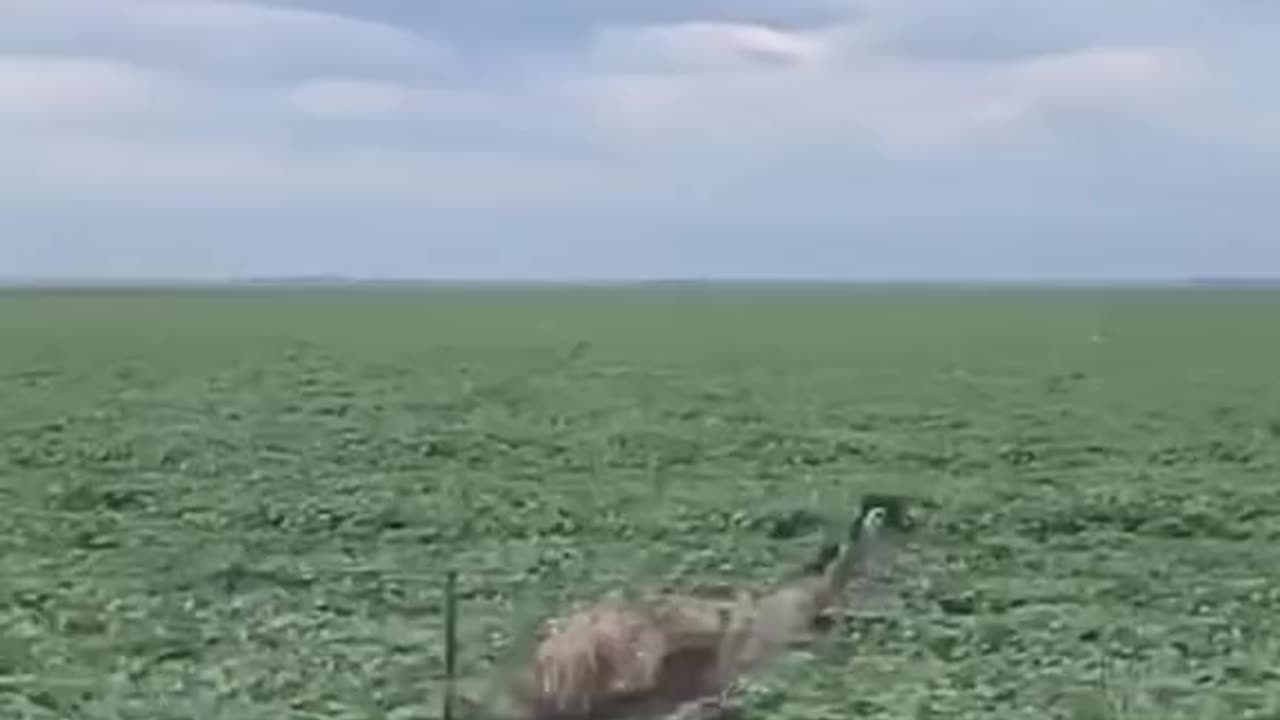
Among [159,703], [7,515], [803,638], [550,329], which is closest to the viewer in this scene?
[803,638]

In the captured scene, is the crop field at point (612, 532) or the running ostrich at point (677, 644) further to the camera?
the crop field at point (612, 532)

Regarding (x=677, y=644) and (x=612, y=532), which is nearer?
(x=677, y=644)

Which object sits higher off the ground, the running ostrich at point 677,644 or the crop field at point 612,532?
the running ostrich at point 677,644

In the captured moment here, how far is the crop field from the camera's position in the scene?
47.5 feet

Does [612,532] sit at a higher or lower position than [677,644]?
lower

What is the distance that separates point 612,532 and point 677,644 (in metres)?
16.7

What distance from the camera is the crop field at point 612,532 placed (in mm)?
14477

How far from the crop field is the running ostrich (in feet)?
1.11

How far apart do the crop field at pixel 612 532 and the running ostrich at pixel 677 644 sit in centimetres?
34

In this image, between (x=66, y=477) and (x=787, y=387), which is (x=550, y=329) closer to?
(x=787, y=387)

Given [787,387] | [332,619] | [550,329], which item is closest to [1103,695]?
[332,619]

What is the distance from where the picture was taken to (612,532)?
2194 centimetres

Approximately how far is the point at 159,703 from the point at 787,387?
118 feet

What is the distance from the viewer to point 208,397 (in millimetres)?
44219
